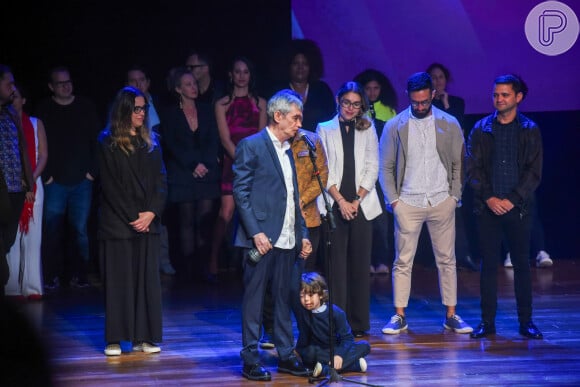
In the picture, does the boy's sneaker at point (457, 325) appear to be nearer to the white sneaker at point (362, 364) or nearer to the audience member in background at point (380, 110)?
the white sneaker at point (362, 364)

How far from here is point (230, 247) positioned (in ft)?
30.3

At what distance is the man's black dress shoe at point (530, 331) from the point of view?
6171 mm

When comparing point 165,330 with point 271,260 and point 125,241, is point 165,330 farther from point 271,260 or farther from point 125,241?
point 271,260

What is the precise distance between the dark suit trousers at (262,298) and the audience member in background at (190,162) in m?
3.17

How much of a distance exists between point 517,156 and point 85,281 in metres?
4.14

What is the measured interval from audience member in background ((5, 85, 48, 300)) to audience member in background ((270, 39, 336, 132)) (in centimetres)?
229

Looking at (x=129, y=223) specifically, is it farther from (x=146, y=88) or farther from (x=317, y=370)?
(x=146, y=88)

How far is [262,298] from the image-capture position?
5387mm

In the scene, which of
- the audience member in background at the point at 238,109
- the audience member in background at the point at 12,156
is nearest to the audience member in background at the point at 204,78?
the audience member in background at the point at 238,109

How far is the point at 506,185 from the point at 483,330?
3.12 feet

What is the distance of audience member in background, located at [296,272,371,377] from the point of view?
5434 millimetres

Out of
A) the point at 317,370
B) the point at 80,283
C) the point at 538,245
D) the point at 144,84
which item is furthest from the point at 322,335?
the point at 538,245

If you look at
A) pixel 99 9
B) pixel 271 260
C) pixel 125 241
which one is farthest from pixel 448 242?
pixel 99 9
